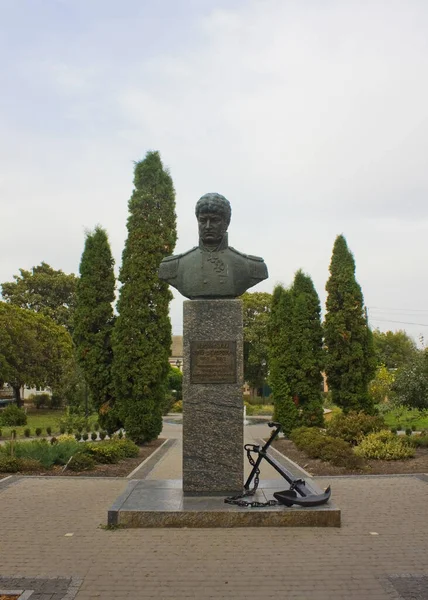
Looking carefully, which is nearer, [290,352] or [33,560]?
[33,560]

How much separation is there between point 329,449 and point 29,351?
25.0m

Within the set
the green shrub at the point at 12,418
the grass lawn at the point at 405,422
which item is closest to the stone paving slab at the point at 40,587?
the grass lawn at the point at 405,422

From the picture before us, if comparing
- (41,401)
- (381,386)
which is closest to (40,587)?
(381,386)

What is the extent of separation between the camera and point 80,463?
11406mm

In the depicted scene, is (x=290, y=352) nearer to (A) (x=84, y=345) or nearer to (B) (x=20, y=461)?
(A) (x=84, y=345)

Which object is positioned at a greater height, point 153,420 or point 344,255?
point 344,255

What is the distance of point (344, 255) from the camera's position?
1958 centimetres

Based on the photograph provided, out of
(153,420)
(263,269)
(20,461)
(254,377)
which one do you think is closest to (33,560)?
(263,269)

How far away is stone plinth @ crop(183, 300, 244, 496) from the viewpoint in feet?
23.8

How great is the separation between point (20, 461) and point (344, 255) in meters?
12.7

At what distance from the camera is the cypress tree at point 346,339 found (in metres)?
18.6

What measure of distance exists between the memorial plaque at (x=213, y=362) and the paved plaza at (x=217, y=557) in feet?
6.17

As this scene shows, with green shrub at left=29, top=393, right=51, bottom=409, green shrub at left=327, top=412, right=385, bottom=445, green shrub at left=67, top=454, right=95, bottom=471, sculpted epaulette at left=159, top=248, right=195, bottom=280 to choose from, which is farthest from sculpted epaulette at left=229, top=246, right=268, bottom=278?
green shrub at left=29, top=393, right=51, bottom=409

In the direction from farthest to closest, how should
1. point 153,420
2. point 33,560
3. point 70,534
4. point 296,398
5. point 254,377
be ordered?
point 254,377 → point 296,398 → point 153,420 → point 70,534 → point 33,560
